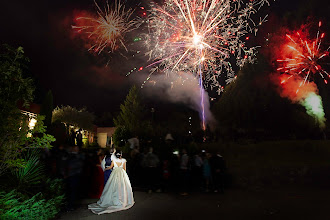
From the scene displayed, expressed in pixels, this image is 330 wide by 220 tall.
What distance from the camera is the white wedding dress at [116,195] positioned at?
7567 mm

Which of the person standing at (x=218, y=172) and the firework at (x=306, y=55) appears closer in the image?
the person standing at (x=218, y=172)

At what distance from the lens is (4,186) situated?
5.52 meters

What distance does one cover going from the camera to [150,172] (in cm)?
1123

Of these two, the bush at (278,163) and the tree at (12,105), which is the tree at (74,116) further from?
the tree at (12,105)

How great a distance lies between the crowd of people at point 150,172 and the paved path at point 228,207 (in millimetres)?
918

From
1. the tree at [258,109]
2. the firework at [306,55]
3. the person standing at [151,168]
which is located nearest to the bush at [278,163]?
the person standing at [151,168]

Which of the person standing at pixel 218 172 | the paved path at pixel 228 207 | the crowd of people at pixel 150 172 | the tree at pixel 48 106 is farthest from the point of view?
the tree at pixel 48 106

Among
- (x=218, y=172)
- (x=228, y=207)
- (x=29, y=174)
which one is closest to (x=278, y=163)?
(x=218, y=172)

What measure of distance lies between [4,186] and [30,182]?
0.66m

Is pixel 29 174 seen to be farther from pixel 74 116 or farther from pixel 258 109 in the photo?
pixel 74 116

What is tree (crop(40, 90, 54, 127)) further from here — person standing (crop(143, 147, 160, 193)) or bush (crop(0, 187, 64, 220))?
bush (crop(0, 187, 64, 220))

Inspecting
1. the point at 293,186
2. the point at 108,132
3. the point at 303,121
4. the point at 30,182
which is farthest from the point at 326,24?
the point at 108,132

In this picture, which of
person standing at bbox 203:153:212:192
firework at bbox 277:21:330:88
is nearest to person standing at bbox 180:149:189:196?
person standing at bbox 203:153:212:192

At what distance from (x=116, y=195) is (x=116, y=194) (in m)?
0.03
